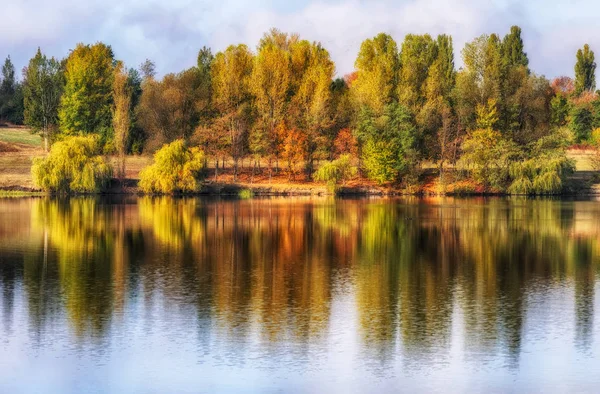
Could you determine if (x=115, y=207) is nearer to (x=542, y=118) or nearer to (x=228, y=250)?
(x=228, y=250)

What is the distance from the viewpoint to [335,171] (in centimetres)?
8588

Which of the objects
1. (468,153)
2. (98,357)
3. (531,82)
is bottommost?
(98,357)

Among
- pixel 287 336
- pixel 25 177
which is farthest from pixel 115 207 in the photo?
pixel 287 336

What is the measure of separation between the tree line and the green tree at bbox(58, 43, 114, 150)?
0.15 meters

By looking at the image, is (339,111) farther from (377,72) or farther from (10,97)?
(10,97)

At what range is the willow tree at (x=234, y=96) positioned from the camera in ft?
304

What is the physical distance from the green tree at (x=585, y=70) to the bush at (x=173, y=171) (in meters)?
78.7

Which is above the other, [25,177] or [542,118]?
[542,118]

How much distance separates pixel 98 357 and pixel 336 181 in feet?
225

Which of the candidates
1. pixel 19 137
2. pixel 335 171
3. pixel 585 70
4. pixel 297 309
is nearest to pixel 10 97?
pixel 19 137

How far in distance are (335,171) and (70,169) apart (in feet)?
81.5

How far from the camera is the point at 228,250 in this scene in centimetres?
3809

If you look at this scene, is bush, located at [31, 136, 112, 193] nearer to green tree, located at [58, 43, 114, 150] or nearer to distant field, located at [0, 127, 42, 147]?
green tree, located at [58, 43, 114, 150]

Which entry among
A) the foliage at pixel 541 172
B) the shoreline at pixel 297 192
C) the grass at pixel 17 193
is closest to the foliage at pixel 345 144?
the shoreline at pixel 297 192
